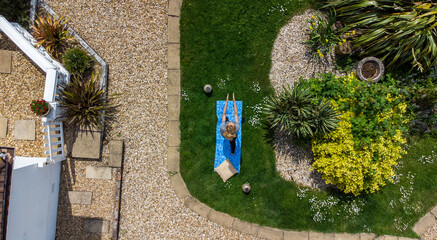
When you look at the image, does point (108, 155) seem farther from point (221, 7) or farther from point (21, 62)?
point (221, 7)

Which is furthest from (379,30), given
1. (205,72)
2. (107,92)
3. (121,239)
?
(121,239)

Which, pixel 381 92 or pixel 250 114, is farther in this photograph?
pixel 250 114

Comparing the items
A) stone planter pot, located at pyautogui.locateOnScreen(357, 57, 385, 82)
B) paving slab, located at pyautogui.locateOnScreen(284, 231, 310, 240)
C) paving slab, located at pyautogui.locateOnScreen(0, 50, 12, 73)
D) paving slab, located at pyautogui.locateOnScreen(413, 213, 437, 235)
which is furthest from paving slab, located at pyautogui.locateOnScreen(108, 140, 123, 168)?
paving slab, located at pyautogui.locateOnScreen(413, 213, 437, 235)

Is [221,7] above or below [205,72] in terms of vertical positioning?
above

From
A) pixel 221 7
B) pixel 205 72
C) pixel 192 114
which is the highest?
pixel 221 7

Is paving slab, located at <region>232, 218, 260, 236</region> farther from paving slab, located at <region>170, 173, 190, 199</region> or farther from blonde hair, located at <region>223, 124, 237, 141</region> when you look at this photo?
blonde hair, located at <region>223, 124, 237, 141</region>

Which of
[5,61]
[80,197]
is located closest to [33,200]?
[80,197]
